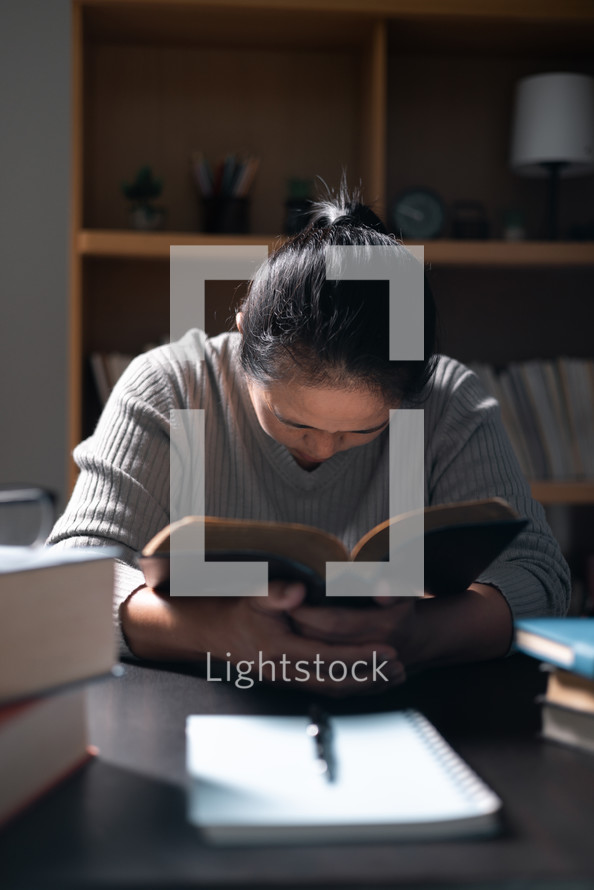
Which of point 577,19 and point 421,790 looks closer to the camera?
point 421,790

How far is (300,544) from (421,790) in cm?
22

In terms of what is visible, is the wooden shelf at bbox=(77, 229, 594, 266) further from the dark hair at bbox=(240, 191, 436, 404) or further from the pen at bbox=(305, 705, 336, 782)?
the pen at bbox=(305, 705, 336, 782)

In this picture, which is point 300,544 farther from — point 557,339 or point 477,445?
point 557,339

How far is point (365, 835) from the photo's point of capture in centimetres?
49

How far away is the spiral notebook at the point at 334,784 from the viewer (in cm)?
49

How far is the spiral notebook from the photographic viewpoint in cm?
49

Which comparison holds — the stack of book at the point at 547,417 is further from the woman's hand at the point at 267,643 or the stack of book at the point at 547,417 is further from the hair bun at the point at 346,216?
the woman's hand at the point at 267,643

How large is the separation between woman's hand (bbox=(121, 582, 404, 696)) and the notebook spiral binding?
80 millimetres

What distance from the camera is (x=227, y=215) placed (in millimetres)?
1963

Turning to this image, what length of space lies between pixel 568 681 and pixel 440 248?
4.52 ft

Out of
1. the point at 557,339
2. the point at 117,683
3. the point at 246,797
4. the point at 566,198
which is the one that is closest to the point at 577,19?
the point at 566,198

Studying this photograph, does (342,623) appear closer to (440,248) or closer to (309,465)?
(309,465)

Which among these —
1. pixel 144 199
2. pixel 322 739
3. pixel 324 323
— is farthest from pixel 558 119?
pixel 322 739

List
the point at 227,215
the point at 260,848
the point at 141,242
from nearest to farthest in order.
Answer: the point at 260,848 < the point at 141,242 < the point at 227,215
